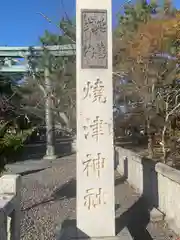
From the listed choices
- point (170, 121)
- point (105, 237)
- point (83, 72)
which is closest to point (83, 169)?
point (105, 237)

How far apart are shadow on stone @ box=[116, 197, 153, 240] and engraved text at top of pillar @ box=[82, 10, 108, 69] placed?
2.60 meters

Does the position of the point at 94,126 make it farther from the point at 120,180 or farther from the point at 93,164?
the point at 120,180

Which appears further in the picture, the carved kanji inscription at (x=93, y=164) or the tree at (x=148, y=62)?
the tree at (x=148, y=62)

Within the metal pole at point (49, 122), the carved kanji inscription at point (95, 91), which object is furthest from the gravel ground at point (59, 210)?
the metal pole at point (49, 122)

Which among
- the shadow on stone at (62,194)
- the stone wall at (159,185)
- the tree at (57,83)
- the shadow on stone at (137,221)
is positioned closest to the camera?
the stone wall at (159,185)

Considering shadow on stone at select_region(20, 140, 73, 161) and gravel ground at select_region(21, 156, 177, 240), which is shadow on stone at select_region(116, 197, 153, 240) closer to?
gravel ground at select_region(21, 156, 177, 240)

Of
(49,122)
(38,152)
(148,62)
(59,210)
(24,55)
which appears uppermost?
(24,55)

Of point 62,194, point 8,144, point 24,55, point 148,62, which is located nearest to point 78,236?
point 8,144

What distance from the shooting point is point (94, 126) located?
16.8 ft

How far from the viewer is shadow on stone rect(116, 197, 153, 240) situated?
19.6ft

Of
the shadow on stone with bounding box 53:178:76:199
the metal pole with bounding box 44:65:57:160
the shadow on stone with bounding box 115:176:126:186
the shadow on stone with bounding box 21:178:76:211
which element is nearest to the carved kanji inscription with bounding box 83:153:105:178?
the shadow on stone with bounding box 21:178:76:211

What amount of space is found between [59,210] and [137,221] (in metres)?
1.95

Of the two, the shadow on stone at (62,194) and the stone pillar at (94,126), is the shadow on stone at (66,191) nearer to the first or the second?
the shadow on stone at (62,194)

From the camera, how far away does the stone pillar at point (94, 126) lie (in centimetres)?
508
